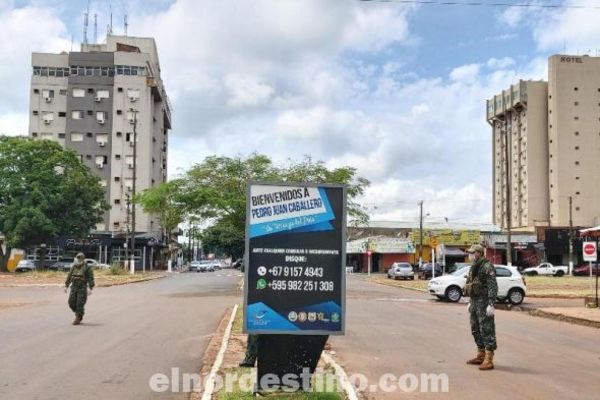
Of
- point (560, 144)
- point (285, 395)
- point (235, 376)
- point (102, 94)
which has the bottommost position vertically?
point (235, 376)

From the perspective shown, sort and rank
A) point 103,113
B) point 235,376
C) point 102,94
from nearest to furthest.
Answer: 1. point 235,376
2. point 103,113
3. point 102,94

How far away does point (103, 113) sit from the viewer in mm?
82812

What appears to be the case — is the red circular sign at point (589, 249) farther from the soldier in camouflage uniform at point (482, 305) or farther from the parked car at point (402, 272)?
the parked car at point (402, 272)

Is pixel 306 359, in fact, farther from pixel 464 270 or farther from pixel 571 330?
pixel 464 270

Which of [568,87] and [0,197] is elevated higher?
[568,87]

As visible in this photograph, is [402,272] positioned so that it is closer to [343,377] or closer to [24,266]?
[24,266]

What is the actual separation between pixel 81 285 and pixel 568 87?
9858cm

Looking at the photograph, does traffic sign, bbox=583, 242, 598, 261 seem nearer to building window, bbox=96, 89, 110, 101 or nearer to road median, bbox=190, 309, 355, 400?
road median, bbox=190, 309, 355, 400

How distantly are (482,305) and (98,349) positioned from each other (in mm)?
6448

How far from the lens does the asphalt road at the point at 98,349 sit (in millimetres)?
8023

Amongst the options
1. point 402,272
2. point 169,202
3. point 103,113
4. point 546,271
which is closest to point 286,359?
point 169,202

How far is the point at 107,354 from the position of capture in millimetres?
10805

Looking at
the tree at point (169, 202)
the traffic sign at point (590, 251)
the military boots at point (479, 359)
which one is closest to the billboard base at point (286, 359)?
the military boots at point (479, 359)

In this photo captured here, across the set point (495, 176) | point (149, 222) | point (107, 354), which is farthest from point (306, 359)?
point (495, 176)
